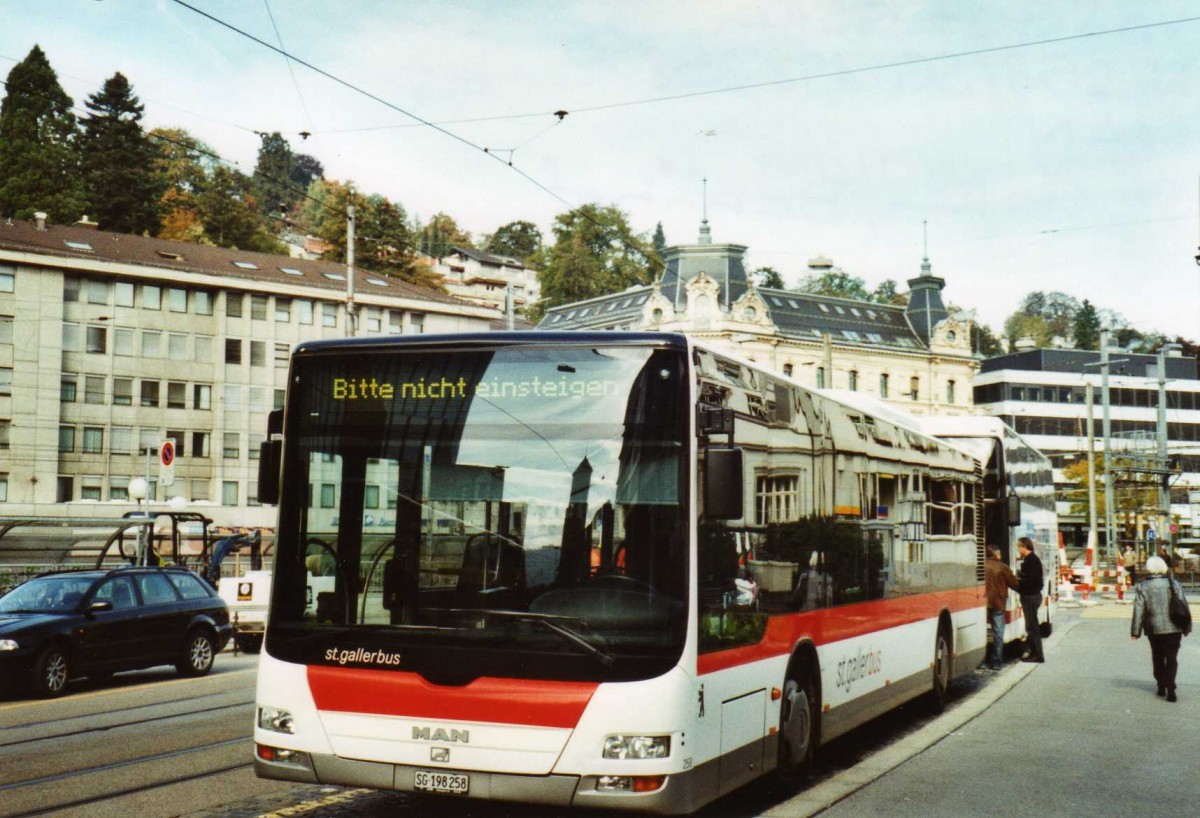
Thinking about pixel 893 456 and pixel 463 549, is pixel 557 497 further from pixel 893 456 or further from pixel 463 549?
pixel 893 456

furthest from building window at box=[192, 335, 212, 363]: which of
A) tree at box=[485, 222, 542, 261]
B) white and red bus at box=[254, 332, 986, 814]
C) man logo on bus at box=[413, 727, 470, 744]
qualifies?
tree at box=[485, 222, 542, 261]

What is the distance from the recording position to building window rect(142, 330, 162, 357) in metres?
65.8

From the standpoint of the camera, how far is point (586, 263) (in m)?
97.6

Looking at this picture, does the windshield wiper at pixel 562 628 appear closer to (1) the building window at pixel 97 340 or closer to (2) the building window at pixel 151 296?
(1) the building window at pixel 97 340

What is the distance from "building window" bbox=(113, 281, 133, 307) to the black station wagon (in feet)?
163

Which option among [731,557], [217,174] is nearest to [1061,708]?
[731,557]

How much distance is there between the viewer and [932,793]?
30.2ft

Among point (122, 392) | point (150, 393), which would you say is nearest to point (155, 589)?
point (122, 392)

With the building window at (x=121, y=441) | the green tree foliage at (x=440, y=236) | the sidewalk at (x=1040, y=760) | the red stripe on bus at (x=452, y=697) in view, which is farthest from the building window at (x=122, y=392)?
the green tree foliage at (x=440, y=236)

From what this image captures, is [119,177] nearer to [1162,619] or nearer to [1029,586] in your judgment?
[1029,586]

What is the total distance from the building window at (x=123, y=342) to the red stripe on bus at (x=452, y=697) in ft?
201

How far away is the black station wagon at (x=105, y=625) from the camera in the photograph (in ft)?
50.7

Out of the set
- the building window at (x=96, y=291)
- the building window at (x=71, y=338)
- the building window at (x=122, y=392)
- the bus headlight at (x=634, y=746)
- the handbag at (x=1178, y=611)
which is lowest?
the bus headlight at (x=634, y=746)

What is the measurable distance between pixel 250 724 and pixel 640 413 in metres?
6.90
